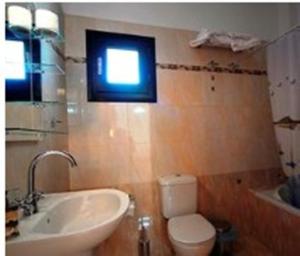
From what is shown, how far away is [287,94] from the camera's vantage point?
2.33m

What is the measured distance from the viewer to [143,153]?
2221 millimetres

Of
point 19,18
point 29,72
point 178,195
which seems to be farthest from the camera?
point 178,195

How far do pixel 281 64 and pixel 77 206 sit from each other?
7.31 feet

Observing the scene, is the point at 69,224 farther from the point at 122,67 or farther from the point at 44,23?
the point at 122,67

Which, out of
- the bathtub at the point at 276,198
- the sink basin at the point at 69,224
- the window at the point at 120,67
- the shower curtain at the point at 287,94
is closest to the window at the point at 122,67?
the window at the point at 120,67

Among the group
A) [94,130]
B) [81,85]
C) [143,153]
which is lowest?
[143,153]

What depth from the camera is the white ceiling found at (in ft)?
7.09

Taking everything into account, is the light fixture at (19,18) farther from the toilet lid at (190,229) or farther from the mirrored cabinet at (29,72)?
the toilet lid at (190,229)

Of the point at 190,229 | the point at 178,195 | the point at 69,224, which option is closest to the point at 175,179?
the point at 178,195

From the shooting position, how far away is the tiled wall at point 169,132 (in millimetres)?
2084

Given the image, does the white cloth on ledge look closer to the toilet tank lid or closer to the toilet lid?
the toilet tank lid

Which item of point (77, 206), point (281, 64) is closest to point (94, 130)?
point (77, 206)

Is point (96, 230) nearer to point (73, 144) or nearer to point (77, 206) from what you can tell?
point (77, 206)

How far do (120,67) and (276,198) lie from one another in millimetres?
1811
